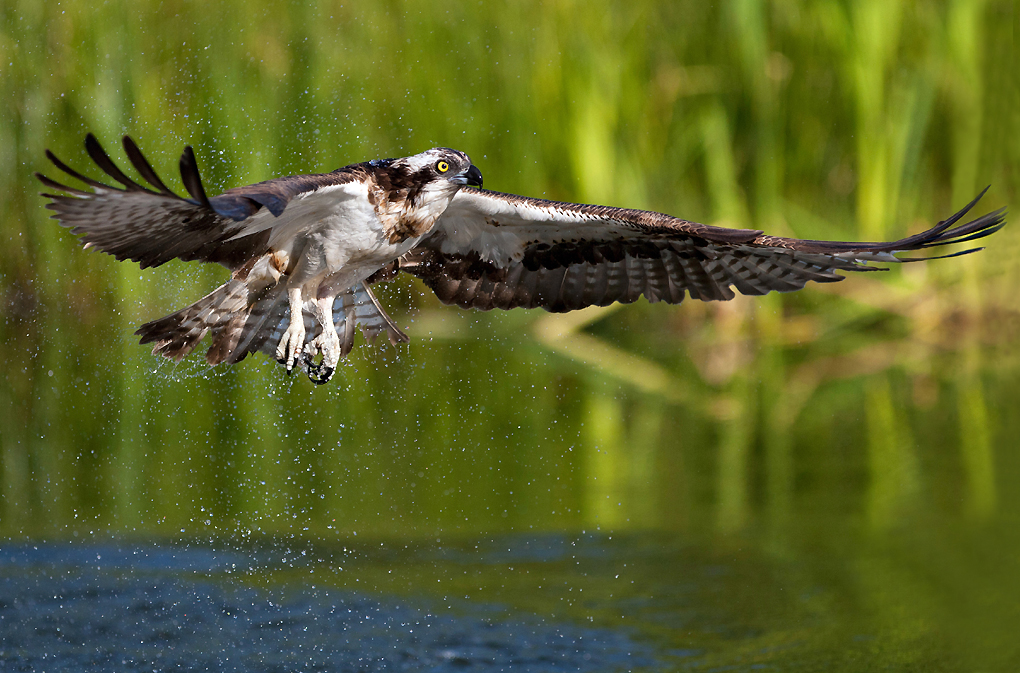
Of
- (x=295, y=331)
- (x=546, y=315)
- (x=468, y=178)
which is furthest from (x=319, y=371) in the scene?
(x=546, y=315)

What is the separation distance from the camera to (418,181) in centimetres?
565

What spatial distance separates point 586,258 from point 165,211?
2.57 meters

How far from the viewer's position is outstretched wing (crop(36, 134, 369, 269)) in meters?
4.05

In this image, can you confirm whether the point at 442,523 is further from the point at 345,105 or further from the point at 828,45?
the point at 828,45

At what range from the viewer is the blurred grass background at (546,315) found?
310 inches

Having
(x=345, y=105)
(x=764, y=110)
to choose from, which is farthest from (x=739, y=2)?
(x=345, y=105)

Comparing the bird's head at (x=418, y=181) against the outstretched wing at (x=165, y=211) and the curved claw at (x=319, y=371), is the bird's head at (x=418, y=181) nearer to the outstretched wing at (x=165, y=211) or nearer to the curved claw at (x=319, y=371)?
the outstretched wing at (x=165, y=211)

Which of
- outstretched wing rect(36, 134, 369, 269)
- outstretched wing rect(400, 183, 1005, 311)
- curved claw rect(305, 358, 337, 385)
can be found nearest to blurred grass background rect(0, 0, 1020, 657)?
curved claw rect(305, 358, 337, 385)

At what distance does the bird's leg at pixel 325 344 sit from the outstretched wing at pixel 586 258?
0.71m

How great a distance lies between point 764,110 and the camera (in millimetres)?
11398

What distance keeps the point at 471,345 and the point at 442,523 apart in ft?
17.3

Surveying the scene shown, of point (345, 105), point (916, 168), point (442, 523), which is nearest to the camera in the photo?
point (442, 523)

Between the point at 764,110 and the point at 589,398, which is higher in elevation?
the point at 764,110

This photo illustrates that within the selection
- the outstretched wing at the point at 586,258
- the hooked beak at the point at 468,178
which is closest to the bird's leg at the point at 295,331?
the outstretched wing at the point at 586,258
